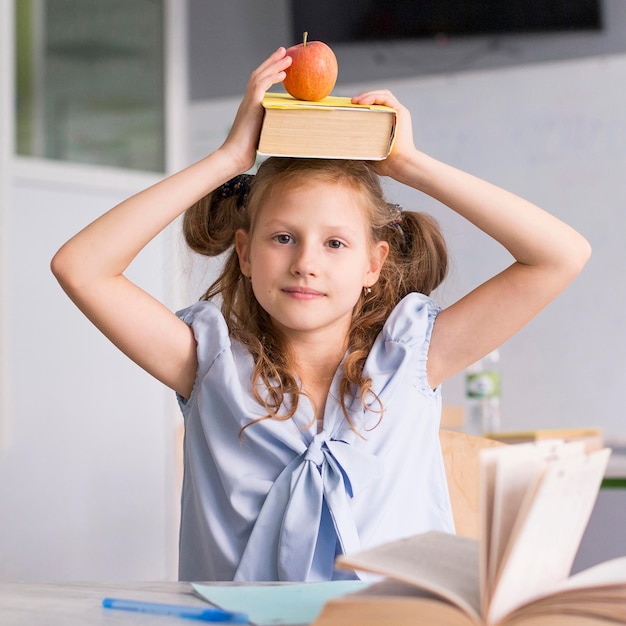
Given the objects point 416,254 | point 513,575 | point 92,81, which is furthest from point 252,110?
point 92,81

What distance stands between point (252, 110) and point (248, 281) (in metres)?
0.37

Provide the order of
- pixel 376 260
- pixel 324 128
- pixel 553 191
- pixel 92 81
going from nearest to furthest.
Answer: pixel 324 128 → pixel 376 260 → pixel 553 191 → pixel 92 81

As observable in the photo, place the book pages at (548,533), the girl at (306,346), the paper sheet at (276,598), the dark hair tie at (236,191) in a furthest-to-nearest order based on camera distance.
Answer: the dark hair tie at (236,191)
the girl at (306,346)
the paper sheet at (276,598)
the book pages at (548,533)

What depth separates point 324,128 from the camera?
3.47ft

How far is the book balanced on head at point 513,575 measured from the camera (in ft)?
2.00

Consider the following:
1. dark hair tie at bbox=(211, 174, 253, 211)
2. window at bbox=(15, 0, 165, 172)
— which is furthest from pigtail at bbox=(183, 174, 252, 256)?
window at bbox=(15, 0, 165, 172)

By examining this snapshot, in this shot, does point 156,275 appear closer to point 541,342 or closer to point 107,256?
point 541,342

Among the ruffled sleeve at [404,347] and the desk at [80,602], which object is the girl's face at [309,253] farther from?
the desk at [80,602]

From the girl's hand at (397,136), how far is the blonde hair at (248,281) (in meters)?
0.08

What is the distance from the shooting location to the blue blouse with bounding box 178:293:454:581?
1.14 metres

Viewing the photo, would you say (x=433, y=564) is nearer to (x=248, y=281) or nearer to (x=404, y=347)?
(x=404, y=347)

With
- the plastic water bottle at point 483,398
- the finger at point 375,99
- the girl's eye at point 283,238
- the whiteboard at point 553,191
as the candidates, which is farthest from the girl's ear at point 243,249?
the whiteboard at point 553,191

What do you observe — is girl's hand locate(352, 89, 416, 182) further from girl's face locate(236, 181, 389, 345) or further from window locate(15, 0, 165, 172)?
window locate(15, 0, 165, 172)

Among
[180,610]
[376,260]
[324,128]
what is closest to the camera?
[180,610]
